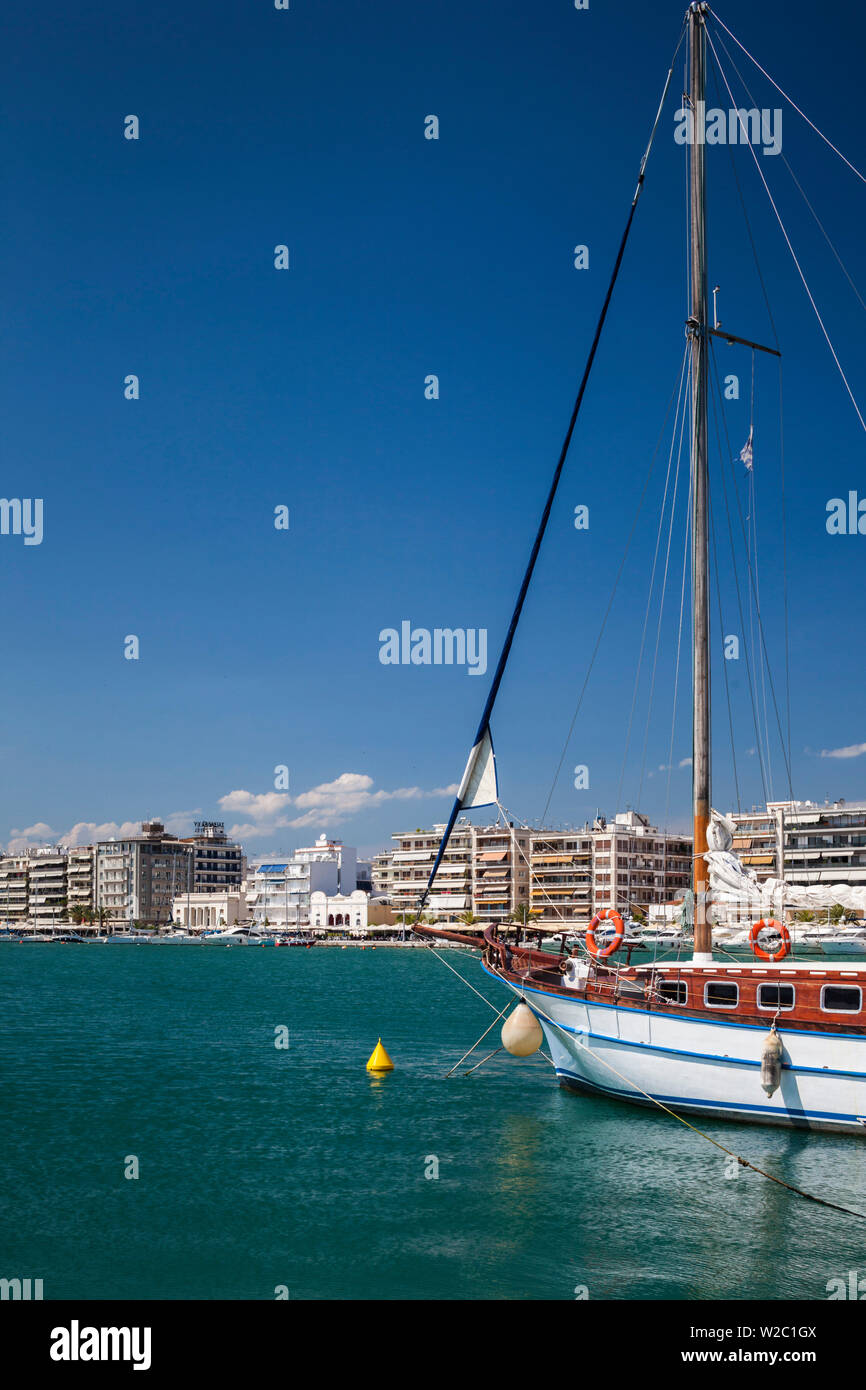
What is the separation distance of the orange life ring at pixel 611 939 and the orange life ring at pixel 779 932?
9.68 feet

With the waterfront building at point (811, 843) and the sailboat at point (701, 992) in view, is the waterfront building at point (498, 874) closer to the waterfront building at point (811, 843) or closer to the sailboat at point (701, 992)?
the waterfront building at point (811, 843)

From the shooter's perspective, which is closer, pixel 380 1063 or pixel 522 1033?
pixel 522 1033

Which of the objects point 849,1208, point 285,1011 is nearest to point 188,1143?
point 849,1208

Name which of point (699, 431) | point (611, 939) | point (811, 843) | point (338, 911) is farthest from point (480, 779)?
point (338, 911)

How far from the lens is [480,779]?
2348 cm

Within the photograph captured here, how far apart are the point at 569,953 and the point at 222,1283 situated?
614 inches

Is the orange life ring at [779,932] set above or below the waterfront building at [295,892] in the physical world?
above

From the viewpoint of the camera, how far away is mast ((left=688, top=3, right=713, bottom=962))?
25.3 meters

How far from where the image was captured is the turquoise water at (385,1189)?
15945mm

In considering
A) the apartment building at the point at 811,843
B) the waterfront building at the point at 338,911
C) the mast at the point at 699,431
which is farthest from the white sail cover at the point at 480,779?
the waterfront building at the point at 338,911

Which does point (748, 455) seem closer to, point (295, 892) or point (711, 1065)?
point (711, 1065)

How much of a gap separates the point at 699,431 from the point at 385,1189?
17.2 metres
